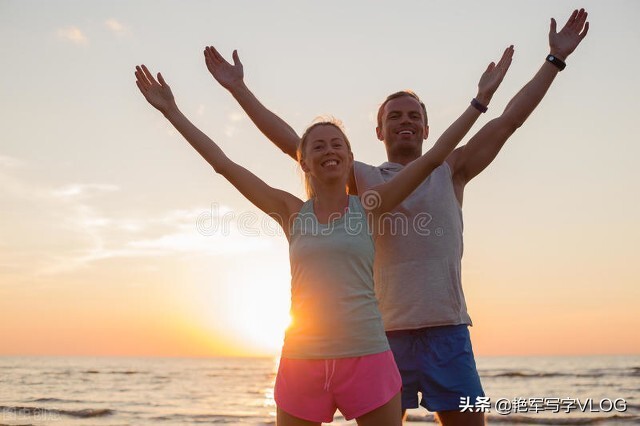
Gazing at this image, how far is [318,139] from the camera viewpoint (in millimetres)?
3393

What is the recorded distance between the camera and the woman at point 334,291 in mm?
2914

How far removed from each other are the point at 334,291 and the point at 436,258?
84 cm

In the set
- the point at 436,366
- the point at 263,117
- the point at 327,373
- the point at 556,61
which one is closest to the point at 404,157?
the point at 263,117

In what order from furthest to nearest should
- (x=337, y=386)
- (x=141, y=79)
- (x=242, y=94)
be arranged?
(x=242, y=94) < (x=141, y=79) < (x=337, y=386)

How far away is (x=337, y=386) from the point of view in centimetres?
292

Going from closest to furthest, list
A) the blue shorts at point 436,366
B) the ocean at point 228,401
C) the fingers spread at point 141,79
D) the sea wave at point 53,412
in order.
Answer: the blue shorts at point 436,366, the fingers spread at point 141,79, the ocean at point 228,401, the sea wave at point 53,412

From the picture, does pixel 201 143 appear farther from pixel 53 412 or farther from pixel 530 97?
pixel 53 412

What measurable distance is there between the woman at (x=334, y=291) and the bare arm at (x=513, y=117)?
0.48m

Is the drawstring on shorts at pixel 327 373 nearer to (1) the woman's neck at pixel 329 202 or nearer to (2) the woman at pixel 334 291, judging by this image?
(2) the woman at pixel 334 291

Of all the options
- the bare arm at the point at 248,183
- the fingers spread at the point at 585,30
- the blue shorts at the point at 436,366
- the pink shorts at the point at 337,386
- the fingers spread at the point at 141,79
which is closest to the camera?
the pink shorts at the point at 337,386

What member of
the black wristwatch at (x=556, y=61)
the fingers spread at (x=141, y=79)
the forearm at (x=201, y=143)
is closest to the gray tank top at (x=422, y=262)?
the forearm at (x=201, y=143)

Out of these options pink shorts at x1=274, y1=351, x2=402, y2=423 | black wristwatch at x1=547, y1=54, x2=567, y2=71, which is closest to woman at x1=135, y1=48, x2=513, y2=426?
pink shorts at x1=274, y1=351, x2=402, y2=423

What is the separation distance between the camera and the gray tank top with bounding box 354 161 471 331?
353cm

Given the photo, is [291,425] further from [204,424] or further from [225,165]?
[204,424]
